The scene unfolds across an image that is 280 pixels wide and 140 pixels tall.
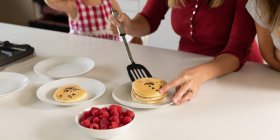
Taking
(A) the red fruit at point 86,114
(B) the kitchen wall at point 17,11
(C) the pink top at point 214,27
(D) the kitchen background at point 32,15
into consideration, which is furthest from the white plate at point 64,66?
(B) the kitchen wall at point 17,11

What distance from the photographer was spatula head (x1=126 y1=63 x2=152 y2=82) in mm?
949

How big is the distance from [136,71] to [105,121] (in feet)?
0.89

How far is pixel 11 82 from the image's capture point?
97cm

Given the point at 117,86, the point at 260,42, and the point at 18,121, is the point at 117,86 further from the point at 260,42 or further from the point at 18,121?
the point at 260,42

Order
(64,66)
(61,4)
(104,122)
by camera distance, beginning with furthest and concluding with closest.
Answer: (61,4), (64,66), (104,122)

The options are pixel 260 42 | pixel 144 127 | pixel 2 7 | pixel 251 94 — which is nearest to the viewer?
pixel 144 127

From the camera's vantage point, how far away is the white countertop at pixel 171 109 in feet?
2.44

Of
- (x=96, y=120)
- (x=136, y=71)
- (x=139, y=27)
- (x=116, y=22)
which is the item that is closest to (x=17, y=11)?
(x=139, y=27)

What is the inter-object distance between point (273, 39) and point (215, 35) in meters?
0.27

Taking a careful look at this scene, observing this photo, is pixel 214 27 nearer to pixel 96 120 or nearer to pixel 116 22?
pixel 116 22

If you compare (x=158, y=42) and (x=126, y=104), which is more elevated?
(x=126, y=104)

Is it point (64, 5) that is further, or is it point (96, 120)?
point (64, 5)

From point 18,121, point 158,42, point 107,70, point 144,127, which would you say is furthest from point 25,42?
point 158,42

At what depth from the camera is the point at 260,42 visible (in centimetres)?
103
